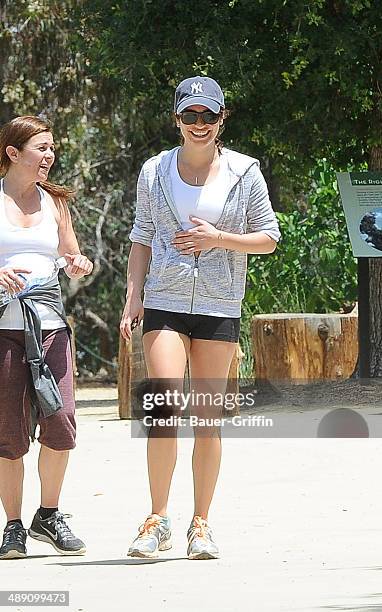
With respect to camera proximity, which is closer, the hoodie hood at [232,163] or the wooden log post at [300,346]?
the hoodie hood at [232,163]

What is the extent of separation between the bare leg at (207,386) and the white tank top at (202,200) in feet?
1.71

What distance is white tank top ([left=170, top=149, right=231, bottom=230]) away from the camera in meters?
5.84

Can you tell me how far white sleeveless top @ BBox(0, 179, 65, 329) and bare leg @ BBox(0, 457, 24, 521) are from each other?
0.60 m

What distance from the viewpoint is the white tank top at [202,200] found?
5.84 meters

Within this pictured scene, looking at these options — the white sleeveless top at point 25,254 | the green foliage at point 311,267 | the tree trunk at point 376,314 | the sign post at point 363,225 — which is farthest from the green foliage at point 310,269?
the white sleeveless top at point 25,254

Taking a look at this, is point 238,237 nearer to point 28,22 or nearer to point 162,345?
point 162,345

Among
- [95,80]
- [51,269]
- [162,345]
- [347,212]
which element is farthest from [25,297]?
[95,80]

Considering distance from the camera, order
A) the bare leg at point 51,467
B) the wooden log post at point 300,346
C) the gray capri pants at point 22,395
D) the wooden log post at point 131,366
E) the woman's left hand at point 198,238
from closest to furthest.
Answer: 1. the woman's left hand at point 198,238
2. the gray capri pants at point 22,395
3. the bare leg at point 51,467
4. the wooden log post at point 131,366
5. the wooden log post at point 300,346

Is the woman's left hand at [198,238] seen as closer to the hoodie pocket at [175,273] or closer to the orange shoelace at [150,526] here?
the hoodie pocket at [175,273]

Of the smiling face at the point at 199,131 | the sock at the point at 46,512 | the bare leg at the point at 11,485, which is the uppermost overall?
the smiling face at the point at 199,131

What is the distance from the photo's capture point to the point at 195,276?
5816 millimetres

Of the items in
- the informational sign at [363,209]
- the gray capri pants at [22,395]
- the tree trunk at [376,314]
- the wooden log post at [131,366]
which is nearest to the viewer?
the gray capri pants at [22,395]

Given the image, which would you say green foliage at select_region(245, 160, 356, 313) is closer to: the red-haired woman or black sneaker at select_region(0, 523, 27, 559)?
the red-haired woman

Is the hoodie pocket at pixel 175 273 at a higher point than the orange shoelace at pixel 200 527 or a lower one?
higher
